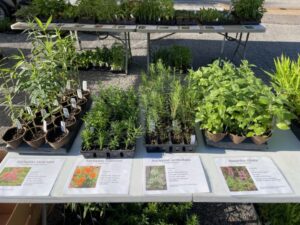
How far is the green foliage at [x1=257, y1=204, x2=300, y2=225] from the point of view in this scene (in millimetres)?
1676

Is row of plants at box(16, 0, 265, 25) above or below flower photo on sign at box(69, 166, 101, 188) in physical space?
above

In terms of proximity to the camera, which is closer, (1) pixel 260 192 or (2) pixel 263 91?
(1) pixel 260 192

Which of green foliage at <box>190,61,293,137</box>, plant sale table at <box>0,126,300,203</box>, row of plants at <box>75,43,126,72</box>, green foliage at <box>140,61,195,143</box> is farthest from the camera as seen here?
row of plants at <box>75,43,126,72</box>

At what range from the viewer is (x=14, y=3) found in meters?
6.76

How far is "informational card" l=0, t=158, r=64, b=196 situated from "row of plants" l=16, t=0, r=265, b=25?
2866 mm

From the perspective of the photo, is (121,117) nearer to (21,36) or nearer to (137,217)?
(137,217)

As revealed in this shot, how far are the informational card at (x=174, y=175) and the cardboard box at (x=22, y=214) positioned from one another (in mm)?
777

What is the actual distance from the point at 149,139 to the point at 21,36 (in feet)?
19.6

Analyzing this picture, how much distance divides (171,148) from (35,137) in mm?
756

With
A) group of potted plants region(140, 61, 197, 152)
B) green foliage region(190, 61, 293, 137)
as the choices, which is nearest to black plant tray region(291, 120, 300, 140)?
green foliage region(190, 61, 293, 137)

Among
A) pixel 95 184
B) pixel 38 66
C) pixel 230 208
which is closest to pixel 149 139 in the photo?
pixel 95 184

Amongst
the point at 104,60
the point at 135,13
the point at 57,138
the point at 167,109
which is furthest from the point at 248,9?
the point at 57,138

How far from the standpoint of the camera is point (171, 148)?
4.64 feet

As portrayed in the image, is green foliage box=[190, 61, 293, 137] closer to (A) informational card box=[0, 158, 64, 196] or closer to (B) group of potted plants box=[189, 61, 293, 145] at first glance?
(B) group of potted plants box=[189, 61, 293, 145]
